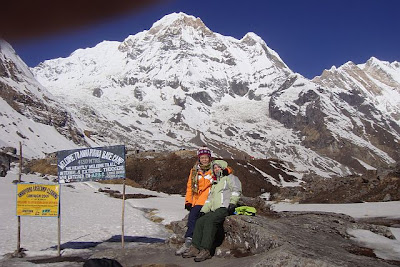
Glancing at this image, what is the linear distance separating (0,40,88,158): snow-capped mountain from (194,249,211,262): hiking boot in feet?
278

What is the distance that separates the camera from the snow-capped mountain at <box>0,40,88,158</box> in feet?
333

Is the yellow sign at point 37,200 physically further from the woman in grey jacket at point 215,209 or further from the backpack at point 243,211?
the backpack at point 243,211

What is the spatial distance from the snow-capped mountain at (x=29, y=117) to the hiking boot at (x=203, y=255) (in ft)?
278

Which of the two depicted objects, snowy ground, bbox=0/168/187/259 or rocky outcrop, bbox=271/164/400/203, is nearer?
snowy ground, bbox=0/168/187/259

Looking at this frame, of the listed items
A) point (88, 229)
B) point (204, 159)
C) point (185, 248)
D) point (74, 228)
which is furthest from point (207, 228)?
point (74, 228)

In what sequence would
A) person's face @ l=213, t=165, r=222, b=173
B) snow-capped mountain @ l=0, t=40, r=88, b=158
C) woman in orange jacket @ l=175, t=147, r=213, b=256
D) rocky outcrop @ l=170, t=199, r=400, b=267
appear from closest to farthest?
rocky outcrop @ l=170, t=199, r=400, b=267
person's face @ l=213, t=165, r=222, b=173
woman in orange jacket @ l=175, t=147, r=213, b=256
snow-capped mountain @ l=0, t=40, r=88, b=158

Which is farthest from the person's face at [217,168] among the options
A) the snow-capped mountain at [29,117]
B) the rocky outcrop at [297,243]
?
the snow-capped mountain at [29,117]

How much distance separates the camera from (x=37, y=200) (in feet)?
38.2

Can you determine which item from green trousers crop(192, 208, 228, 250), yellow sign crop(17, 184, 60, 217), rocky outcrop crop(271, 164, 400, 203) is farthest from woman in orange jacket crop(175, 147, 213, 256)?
rocky outcrop crop(271, 164, 400, 203)

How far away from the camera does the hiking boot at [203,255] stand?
870 cm

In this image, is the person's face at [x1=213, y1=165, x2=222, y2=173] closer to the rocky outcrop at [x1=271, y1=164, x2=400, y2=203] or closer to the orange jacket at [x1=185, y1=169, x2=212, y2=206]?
the orange jacket at [x1=185, y1=169, x2=212, y2=206]

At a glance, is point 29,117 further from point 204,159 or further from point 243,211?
point 204,159

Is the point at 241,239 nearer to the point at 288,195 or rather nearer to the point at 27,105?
the point at 288,195

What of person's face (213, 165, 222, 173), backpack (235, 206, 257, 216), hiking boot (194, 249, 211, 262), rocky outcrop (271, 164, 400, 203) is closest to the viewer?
hiking boot (194, 249, 211, 262)
